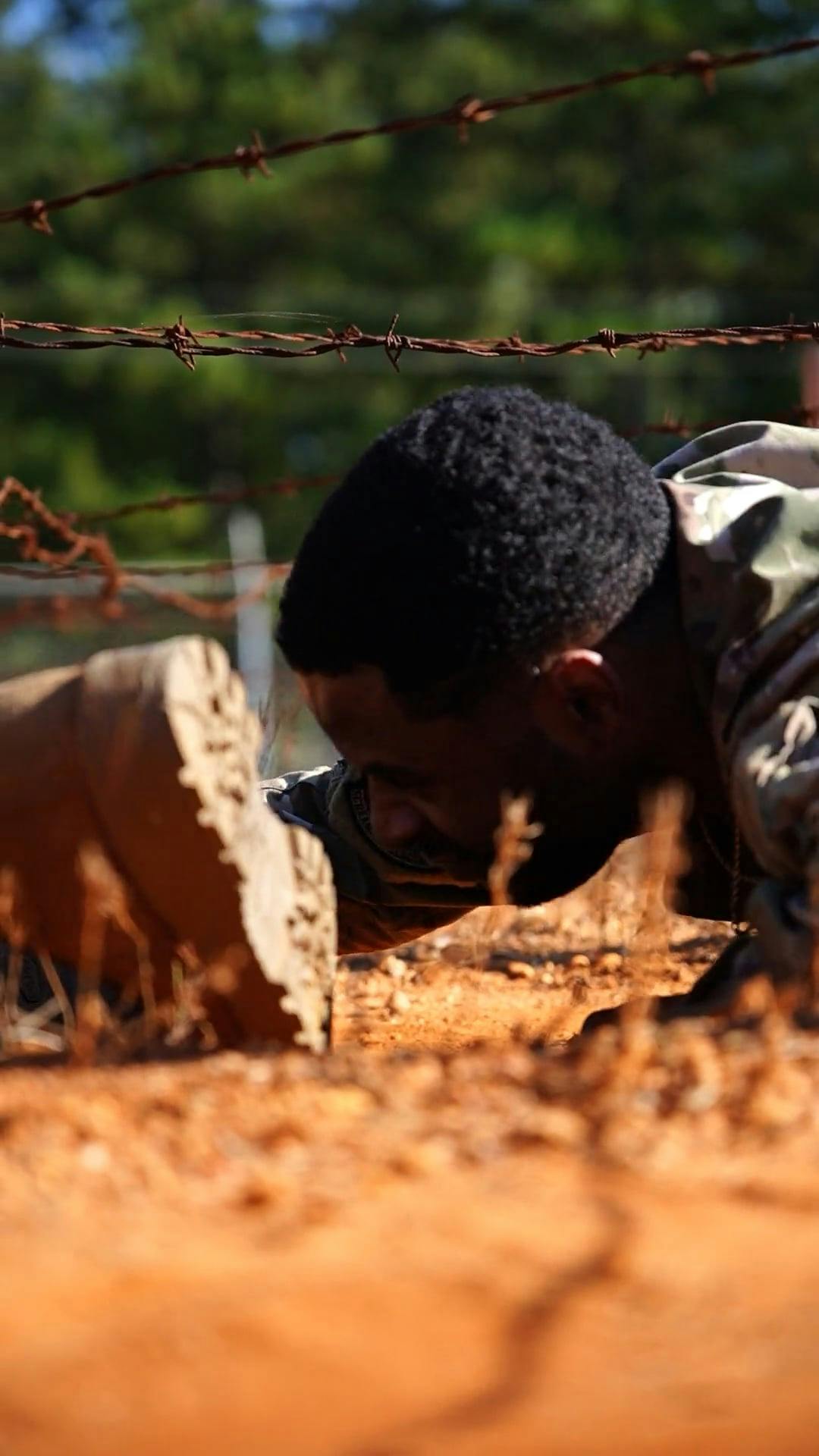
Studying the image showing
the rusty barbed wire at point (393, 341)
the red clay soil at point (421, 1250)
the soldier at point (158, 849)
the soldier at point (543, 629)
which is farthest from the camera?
the rusty barbed wire at point (393, 341)

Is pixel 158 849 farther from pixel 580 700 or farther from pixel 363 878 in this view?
pixel 363 878

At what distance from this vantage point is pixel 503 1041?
3.09 meters

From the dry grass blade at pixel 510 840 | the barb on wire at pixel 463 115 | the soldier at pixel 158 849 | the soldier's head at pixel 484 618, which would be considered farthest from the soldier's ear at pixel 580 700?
the barb on wire at pixel 463 115

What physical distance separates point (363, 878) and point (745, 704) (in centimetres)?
89

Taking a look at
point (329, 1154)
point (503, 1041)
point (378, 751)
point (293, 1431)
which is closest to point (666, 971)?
point (503, 1041)

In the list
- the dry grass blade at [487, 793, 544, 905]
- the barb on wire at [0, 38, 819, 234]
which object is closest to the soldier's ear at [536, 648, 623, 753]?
the dry grass blade at [487, 793, 544, 905]

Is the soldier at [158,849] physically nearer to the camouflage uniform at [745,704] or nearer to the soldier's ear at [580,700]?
the soldier's ear at [580,700]

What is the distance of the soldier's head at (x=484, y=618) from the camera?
2590 millimetres

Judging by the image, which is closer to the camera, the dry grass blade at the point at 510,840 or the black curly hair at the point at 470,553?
the dry grass blade at the point at 510,840

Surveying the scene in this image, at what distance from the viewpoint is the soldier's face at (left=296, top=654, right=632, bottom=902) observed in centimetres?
265

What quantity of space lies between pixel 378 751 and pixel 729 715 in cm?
49

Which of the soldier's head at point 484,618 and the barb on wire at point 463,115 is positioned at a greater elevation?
the barb on wire at point 463,115

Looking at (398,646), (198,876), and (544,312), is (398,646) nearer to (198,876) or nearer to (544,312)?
(198,876)

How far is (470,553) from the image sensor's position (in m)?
2.58
